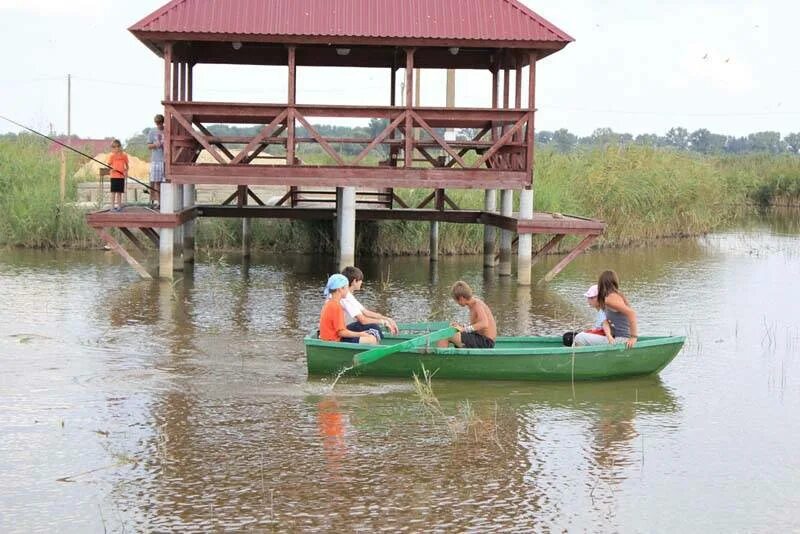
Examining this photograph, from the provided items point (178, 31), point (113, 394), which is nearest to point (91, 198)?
point (178, 31)

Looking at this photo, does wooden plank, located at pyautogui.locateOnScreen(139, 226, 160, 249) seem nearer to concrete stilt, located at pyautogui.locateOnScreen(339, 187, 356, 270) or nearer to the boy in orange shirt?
the boy in orange shirt

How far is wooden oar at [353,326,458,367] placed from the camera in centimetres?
1197

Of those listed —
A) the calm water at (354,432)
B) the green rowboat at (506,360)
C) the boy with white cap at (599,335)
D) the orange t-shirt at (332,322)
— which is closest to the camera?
the calm water at (354,432)

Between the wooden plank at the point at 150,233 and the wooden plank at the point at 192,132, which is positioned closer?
the wooden plank at the point at 192,132

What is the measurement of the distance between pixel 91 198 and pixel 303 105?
28.4 feet

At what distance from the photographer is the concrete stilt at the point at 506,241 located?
22.0 m

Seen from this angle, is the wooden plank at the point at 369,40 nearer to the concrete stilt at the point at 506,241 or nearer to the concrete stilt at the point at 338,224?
the concrete stilt at the point at 506,241

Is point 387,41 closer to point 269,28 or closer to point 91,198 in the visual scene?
point 269,28

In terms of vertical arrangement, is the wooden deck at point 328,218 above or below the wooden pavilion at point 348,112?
below

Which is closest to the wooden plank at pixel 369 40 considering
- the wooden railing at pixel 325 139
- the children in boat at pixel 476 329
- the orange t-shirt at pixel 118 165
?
the wooden railing at pixel 325 139

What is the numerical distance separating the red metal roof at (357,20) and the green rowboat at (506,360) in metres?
8.08

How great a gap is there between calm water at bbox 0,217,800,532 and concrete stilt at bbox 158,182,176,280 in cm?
179

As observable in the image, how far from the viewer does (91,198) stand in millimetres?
26344

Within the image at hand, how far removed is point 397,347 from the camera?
1198cm
